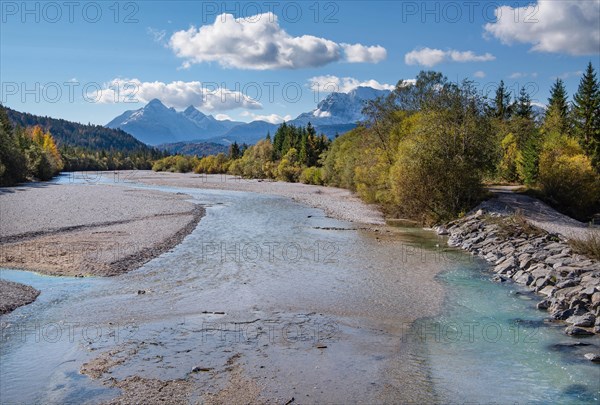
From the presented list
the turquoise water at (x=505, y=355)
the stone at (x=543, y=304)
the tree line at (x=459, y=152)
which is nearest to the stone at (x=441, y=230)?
the tree line at (x=459, y=152)

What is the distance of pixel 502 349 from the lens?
13.6 meters

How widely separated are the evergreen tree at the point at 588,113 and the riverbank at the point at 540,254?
21.2 meters

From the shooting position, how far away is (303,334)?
14.7m

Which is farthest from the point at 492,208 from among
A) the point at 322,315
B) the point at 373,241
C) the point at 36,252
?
the point at 36,252

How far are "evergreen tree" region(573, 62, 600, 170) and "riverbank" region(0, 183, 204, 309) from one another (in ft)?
157

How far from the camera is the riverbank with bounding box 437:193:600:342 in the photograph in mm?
16297

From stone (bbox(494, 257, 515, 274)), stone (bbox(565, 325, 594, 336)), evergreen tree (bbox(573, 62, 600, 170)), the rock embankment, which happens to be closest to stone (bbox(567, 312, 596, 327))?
the rock embankment

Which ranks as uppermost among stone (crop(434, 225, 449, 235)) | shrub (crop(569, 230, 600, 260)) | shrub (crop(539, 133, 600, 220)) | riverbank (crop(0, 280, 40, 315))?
shrub (crop(539, 133, 600, 220))

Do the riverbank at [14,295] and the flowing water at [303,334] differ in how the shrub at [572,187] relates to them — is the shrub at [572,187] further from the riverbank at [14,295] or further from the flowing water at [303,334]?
the riverbank at [14,295]

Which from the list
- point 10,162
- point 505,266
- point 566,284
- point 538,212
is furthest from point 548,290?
point 10,162

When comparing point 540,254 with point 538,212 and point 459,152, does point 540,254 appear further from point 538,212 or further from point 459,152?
point 459,152

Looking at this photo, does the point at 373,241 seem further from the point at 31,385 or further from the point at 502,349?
the point at 31,385

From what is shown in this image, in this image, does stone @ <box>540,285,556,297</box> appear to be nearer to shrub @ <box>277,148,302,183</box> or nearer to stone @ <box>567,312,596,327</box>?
stone @ <box>567,312,596,327</box>

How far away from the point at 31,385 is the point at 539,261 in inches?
879
